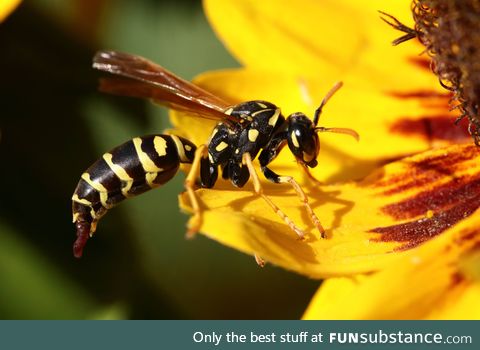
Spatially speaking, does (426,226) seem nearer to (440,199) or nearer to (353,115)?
(440,199)

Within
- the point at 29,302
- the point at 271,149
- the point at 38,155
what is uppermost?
the point at 271,149

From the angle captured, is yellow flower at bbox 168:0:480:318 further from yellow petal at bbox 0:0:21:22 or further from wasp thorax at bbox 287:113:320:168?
yellow petal at bbox 0:0:21:22

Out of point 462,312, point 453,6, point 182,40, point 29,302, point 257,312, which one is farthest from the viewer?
point 182,40

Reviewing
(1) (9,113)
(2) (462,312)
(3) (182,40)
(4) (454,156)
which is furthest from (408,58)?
(1) (9,113)

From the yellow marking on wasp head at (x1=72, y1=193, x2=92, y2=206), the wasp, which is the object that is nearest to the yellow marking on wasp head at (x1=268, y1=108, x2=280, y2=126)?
the wasp

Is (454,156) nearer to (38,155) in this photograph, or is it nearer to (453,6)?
(453,6)

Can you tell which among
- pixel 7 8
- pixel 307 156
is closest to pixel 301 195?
pixel 307 156
